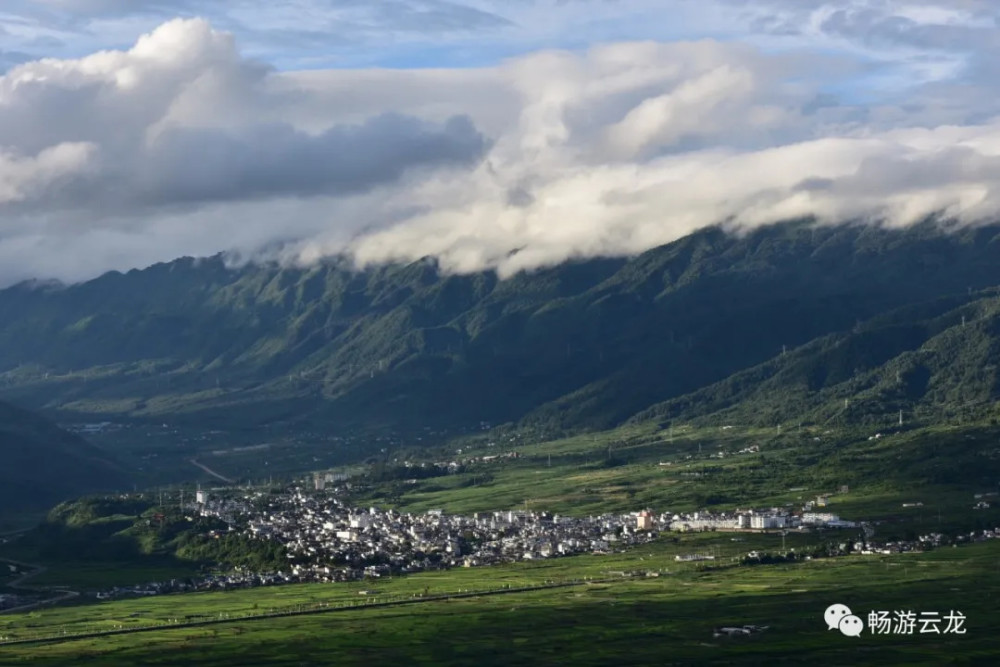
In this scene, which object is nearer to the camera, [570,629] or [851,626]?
[851,626]

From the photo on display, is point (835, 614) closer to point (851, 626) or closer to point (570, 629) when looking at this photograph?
point (851, 626)

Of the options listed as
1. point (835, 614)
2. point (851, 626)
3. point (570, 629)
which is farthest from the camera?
point (835, 614)

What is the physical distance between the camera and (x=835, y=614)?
166750 millimetres

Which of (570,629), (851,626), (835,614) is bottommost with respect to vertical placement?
(851,626)

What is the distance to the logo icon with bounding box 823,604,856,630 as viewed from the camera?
533 ft

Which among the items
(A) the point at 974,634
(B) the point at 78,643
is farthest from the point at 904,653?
(B) the point at 78,643

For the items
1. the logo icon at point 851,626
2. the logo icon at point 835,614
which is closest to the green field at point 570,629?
the logo icon at point 835,614

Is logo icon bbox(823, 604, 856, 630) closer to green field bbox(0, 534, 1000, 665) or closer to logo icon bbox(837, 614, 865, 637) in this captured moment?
logo icon bbox(837, 614, 865, 637)

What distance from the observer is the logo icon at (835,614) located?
162500 mm

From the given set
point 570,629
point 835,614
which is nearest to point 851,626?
point 835,614

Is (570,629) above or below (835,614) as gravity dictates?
above

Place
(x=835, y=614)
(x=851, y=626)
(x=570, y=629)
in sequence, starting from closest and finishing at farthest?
(x=851, y=626)
(x=570, y=629)
(x=835, y=614)

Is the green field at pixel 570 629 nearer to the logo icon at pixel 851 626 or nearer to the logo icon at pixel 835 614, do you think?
the logo icon at pixel 835 614

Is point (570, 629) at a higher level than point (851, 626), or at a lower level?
higher
